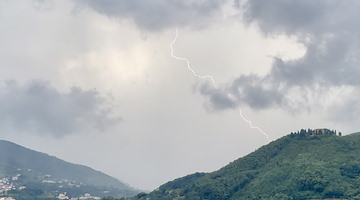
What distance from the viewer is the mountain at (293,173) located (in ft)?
358

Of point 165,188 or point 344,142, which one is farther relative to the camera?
point 165,188

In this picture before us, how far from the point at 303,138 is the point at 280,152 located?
26.6ft

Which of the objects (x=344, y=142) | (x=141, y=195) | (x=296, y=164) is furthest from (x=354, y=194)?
(x=141, y=195)

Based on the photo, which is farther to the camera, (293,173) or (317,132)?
(317,132)

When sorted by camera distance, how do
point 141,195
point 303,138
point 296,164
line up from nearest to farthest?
point 296,164
point 303,138
point 141,195

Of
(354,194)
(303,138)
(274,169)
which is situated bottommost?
(354,194)

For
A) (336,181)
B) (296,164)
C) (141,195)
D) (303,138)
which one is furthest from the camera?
(141,195)

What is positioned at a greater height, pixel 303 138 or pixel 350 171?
pixel 303 138

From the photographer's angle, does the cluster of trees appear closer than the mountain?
No

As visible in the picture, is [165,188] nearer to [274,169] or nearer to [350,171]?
[274,169]

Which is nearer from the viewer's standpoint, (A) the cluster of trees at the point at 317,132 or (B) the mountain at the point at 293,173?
(B) the mountain at the point at 293,173

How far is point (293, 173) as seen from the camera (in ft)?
Answer: 382

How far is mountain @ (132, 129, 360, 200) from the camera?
358 feet

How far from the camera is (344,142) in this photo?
13050 centimetres
